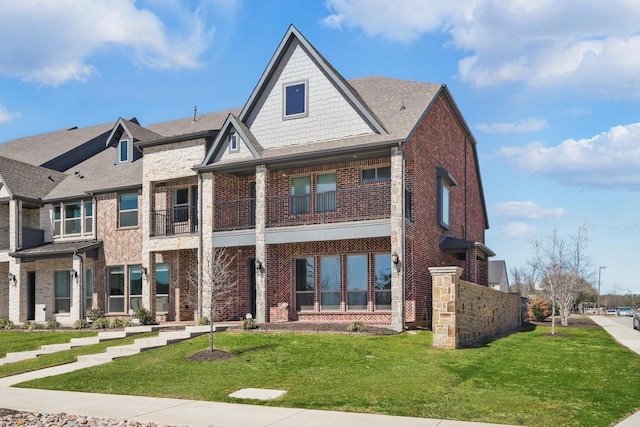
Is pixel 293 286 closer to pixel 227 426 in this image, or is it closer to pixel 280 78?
pixel 280 78

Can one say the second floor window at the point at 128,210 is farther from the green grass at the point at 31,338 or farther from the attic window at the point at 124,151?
the green grass at the point at 31,338

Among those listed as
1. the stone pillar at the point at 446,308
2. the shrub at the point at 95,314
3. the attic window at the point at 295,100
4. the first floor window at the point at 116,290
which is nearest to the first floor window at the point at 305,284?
the attic window at the point at 295,100

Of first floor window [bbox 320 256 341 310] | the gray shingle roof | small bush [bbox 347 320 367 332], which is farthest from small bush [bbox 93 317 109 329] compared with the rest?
small bush [bbox 347 320 367 332]

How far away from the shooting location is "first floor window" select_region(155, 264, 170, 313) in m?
26.1

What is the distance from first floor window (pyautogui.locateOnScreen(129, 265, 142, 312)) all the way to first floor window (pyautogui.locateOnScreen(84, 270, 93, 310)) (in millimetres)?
2300

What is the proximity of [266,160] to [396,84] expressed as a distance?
679cm

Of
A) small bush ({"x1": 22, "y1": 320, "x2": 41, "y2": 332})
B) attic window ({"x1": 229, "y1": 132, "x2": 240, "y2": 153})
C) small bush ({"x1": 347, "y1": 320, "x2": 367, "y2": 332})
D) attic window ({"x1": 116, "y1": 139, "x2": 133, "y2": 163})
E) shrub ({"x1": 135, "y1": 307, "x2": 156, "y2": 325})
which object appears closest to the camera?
small bush ({"x1": 347, "y1": 320, "x2": 367, "y2": 332})

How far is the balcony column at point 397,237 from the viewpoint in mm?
19844

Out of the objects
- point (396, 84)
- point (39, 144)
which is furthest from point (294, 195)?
point (39, 144)

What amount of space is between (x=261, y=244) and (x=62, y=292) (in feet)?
40.8

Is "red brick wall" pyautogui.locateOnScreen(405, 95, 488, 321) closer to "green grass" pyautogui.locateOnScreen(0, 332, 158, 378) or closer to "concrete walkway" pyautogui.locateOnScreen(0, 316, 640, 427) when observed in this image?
"green grass" pyautogui.locateOnScreen(0, 332, 158, 378)

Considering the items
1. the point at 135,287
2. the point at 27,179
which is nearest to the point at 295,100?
the point at 135,287

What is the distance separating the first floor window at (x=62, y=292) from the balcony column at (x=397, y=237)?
16.8 metres

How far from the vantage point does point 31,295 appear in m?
30.7
